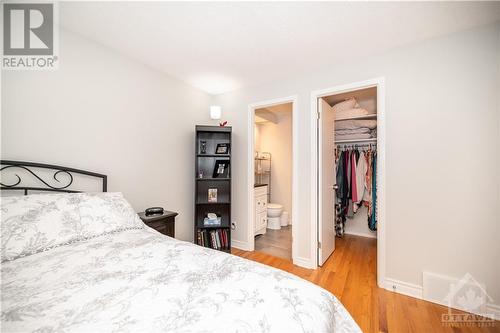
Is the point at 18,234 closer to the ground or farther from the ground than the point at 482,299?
farther from the ground

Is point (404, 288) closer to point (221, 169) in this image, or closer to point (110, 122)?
point (221, 169)

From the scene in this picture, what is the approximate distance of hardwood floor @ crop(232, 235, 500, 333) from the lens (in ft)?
5.20

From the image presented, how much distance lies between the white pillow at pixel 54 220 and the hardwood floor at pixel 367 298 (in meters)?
1.83

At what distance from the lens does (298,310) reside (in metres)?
0.78

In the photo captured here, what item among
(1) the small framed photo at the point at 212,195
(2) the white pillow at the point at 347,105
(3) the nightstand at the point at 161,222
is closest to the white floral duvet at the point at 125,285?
(3) the nightstand at the point at 161,222

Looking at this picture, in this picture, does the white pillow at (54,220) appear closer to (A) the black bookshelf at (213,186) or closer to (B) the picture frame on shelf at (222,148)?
(A) the black bookshelf at (213,186)

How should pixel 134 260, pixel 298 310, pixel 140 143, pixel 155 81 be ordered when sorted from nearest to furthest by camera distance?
pixel 298 310 → pixel 134 260 → pixel 140 143 → pixel 155 81

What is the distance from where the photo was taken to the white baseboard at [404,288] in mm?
1928

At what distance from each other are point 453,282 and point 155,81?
361 cm

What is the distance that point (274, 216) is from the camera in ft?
13.3

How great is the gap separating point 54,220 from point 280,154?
150 inches

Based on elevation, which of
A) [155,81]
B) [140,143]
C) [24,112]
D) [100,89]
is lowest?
[140,143]

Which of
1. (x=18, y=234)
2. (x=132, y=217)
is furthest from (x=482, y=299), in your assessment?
(x=18, y=234)

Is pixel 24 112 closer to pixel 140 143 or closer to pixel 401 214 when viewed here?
pixel 140 143
